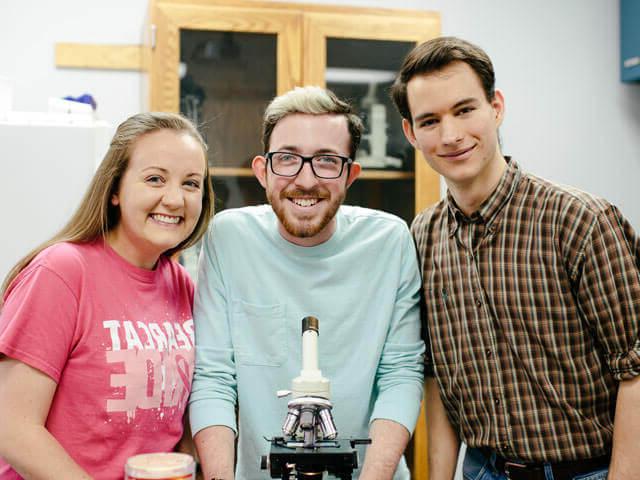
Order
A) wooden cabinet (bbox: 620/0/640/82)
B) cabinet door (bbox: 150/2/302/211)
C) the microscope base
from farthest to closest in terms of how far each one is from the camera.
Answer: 1. wooden cabinet (bbox: 620/0/640/82)
2. cabinet door (bbox: 150/2/302/211)
3. the microscope base

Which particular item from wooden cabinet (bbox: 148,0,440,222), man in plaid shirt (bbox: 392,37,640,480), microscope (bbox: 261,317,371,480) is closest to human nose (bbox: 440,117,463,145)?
man in plaid shirt (bbox: 392,37,640,480)

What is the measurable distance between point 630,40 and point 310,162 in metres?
2.34

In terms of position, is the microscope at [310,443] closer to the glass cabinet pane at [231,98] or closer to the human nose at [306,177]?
the human nose at [306,177]

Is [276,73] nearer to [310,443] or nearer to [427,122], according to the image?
[427,122]

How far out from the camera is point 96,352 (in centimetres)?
127

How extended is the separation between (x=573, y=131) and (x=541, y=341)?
6.92 feet

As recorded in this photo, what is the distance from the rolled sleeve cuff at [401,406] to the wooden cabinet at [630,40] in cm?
234

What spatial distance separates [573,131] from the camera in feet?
10.8

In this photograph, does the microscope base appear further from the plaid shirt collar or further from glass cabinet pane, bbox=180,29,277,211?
glass cabinet pane, bbox=180,29,277,211

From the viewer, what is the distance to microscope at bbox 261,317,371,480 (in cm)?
105

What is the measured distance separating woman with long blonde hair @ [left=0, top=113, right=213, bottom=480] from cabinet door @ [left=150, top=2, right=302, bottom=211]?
3.91ft

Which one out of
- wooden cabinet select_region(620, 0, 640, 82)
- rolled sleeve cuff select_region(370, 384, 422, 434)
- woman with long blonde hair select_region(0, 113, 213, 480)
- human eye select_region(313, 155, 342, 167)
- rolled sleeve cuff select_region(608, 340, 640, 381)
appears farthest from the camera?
wooden cabinet select_region(620, 0, 640, 82)

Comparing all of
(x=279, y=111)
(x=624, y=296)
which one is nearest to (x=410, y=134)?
(x=279, y=111)

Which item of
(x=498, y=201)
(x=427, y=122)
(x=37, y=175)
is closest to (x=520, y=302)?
(x=498, y=201)
